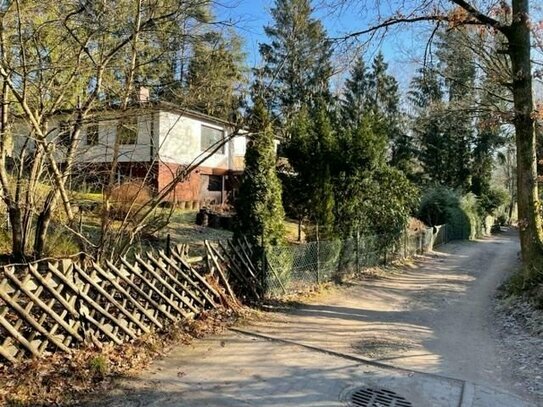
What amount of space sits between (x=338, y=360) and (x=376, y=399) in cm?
118

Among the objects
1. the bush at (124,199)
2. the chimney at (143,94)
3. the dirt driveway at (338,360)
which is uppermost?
the chimney at (143,94)

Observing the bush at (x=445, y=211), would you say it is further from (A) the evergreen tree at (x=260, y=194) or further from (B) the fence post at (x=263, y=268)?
(B) the fence post at (x=263, y=268)

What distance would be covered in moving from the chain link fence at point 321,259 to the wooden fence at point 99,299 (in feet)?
5.05

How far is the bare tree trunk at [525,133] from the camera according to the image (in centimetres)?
969

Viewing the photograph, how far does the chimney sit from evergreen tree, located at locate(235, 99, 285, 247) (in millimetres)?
2023

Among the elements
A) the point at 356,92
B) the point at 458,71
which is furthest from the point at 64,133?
the point at 356,92

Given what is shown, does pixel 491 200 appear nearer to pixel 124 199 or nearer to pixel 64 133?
pixel 124 199

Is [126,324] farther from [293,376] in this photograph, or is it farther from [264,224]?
[264,224]

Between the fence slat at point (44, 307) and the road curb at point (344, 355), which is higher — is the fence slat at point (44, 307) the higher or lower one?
the higher one

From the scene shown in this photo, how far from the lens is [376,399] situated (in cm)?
489

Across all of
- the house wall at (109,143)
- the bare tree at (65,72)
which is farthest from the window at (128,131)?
the bare tree at (65,72)

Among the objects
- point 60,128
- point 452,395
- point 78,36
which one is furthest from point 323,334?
point 78,36

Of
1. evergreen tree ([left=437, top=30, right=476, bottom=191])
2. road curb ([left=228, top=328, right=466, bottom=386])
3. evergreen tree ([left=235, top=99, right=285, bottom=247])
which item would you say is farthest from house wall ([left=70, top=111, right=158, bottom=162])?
evergreen tree ([left=437, top=30, right=476, bottom=191])

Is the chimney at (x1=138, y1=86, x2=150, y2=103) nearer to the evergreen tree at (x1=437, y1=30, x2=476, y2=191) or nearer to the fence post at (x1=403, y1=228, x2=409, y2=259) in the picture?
the evergreen tree at (x1=437, y1=30, x2=476, y2=191)
